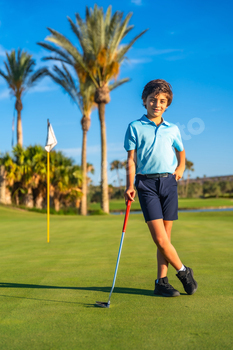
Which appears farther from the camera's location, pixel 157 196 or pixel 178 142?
pixel 178 142

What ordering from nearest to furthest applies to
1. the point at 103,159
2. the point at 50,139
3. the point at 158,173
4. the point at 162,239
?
1. the point at 162,239
2. the point at 158,173
3. the point at 50,139
4. the point at 103,159

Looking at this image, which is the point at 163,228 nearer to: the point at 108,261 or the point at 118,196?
the point at 108,261

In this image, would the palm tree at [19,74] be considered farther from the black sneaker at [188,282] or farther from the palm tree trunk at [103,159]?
the black sneaker at [188,282]

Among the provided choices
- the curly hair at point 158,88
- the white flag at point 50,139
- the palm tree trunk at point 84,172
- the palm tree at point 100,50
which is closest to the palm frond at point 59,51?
the palm tree at point 100,50

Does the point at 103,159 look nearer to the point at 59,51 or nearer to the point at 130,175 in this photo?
the point at 59,51

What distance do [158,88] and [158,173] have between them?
0.86m

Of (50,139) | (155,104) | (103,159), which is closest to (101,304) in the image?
(155,104)

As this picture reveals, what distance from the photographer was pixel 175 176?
3787 millimetres

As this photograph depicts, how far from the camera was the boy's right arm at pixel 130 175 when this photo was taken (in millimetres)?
3557

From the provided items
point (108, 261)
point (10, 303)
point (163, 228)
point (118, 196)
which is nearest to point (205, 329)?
point (163, 228)

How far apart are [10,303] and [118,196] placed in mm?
80566

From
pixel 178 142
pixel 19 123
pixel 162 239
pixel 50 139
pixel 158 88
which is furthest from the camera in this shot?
pixel 19 123

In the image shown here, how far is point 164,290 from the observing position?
11.7 ft

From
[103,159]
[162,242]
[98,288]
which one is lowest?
[98,288]
